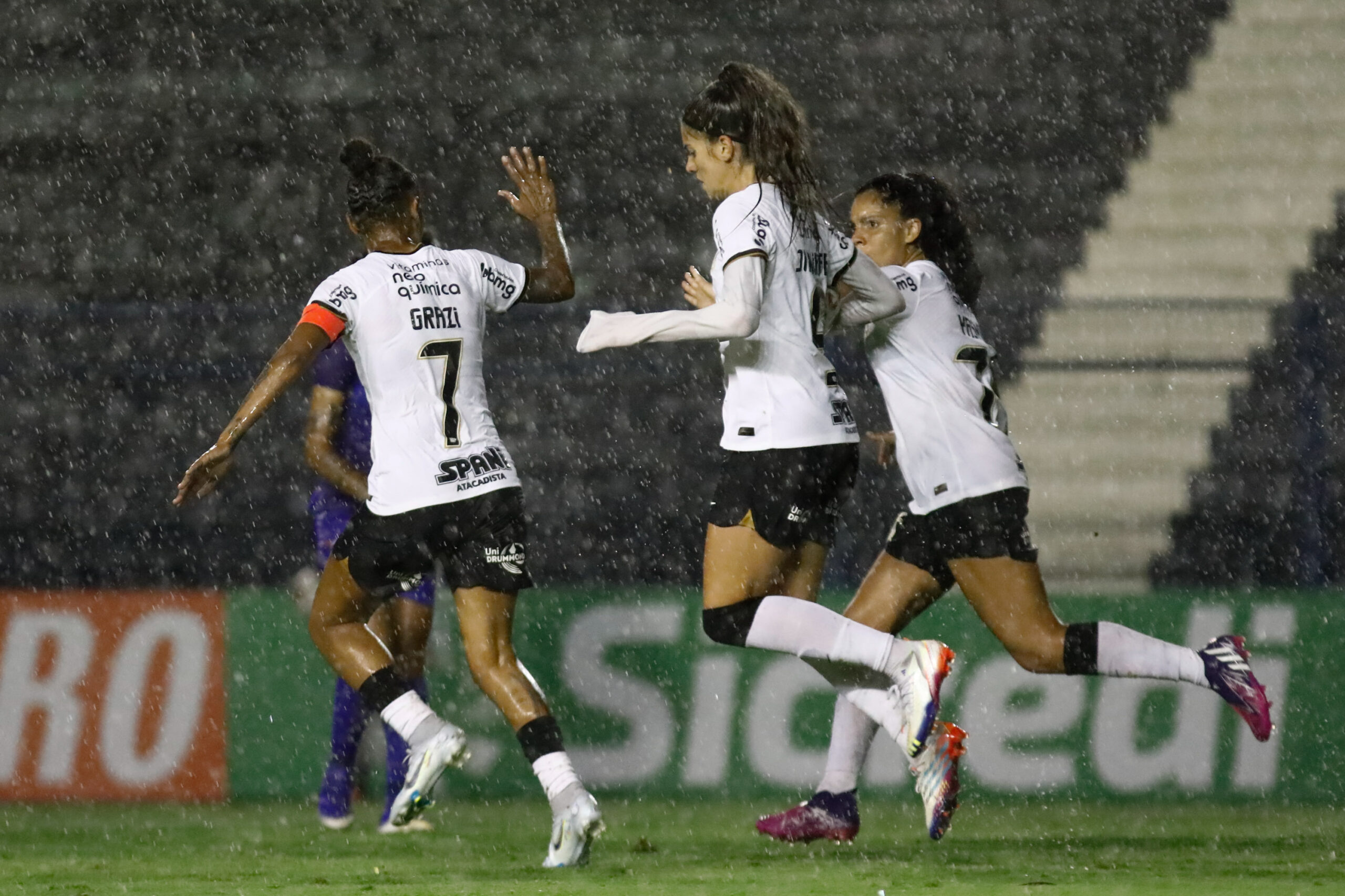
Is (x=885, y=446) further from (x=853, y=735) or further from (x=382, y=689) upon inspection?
(x=382, y=689)

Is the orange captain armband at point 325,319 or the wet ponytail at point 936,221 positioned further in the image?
the wet ponytail at point 936,221

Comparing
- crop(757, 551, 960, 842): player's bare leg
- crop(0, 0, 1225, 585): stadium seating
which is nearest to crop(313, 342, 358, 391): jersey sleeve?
crop(757, 551, 960, 842): player's bare leg

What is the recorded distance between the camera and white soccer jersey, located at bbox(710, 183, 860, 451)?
4812 millimetres

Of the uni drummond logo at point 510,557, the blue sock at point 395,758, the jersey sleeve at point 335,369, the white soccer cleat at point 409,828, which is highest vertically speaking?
the jersey sleeve at point 335,369

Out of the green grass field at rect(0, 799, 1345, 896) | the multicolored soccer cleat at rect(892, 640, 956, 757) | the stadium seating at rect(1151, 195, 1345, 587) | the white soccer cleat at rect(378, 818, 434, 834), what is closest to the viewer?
the green grass field at rect(0, 799, 1345, 896)

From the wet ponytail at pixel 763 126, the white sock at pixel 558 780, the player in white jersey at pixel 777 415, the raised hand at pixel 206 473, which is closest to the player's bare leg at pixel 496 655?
the white sock at pixel 558 780

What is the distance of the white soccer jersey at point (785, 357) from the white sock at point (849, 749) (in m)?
0.88

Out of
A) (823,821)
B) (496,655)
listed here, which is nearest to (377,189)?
(496,655)

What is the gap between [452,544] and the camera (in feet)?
16.5

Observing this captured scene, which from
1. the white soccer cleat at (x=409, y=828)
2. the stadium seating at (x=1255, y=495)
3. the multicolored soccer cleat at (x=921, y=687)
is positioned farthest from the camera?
the stadium seating at (x=1255, y=495)

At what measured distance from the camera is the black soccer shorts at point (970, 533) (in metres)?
5.06

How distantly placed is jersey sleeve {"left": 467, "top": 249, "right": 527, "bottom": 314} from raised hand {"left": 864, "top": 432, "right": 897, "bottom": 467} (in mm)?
1126

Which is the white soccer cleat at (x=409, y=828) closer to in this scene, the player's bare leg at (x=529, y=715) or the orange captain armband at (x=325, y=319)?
the player's bare leg at (x=529, y=715)

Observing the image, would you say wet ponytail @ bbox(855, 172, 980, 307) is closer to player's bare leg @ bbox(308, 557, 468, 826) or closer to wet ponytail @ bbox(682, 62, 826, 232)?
wet ponytail @ bbox(682, 62, 826, 232)
